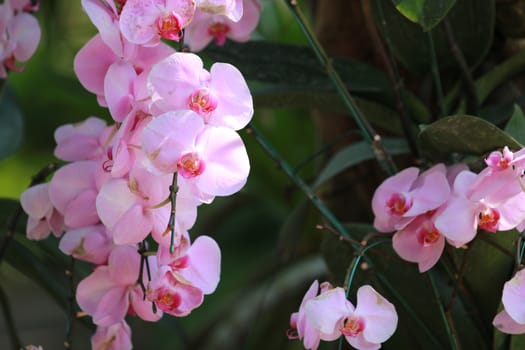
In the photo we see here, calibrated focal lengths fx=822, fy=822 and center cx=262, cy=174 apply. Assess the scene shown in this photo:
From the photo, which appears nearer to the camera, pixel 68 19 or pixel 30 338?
pixel 68 19

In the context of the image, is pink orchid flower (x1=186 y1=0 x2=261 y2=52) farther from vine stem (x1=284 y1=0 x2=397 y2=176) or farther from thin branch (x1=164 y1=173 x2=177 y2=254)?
thin branch (x1=164 y1=173 x2=177 y2=254)

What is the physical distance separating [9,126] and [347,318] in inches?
15.8

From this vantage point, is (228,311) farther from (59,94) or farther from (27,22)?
(27,22)

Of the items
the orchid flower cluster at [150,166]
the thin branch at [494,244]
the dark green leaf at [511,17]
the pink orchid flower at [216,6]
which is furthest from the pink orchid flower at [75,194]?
the dark green leaf at [511,17]

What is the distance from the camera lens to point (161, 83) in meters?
0.38

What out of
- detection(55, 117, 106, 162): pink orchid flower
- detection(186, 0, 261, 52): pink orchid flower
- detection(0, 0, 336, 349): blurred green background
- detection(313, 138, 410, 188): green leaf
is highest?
detection(55, 117, 106, 162): pink orchid flower

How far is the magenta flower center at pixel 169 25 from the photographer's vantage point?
15.1 inches

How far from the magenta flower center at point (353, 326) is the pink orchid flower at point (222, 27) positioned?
0.77ft

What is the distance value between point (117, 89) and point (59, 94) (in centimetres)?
97

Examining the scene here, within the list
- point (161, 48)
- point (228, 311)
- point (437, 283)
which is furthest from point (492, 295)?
point (228, 311)

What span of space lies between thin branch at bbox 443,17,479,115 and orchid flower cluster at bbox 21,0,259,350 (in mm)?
199

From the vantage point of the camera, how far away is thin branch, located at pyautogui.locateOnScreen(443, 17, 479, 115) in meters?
0.56

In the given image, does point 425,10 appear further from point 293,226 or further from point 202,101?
point 293,226

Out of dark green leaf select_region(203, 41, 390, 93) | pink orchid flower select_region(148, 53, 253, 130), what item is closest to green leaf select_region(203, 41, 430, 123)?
dark green leaf select_region(203, 41, 390, 93)
